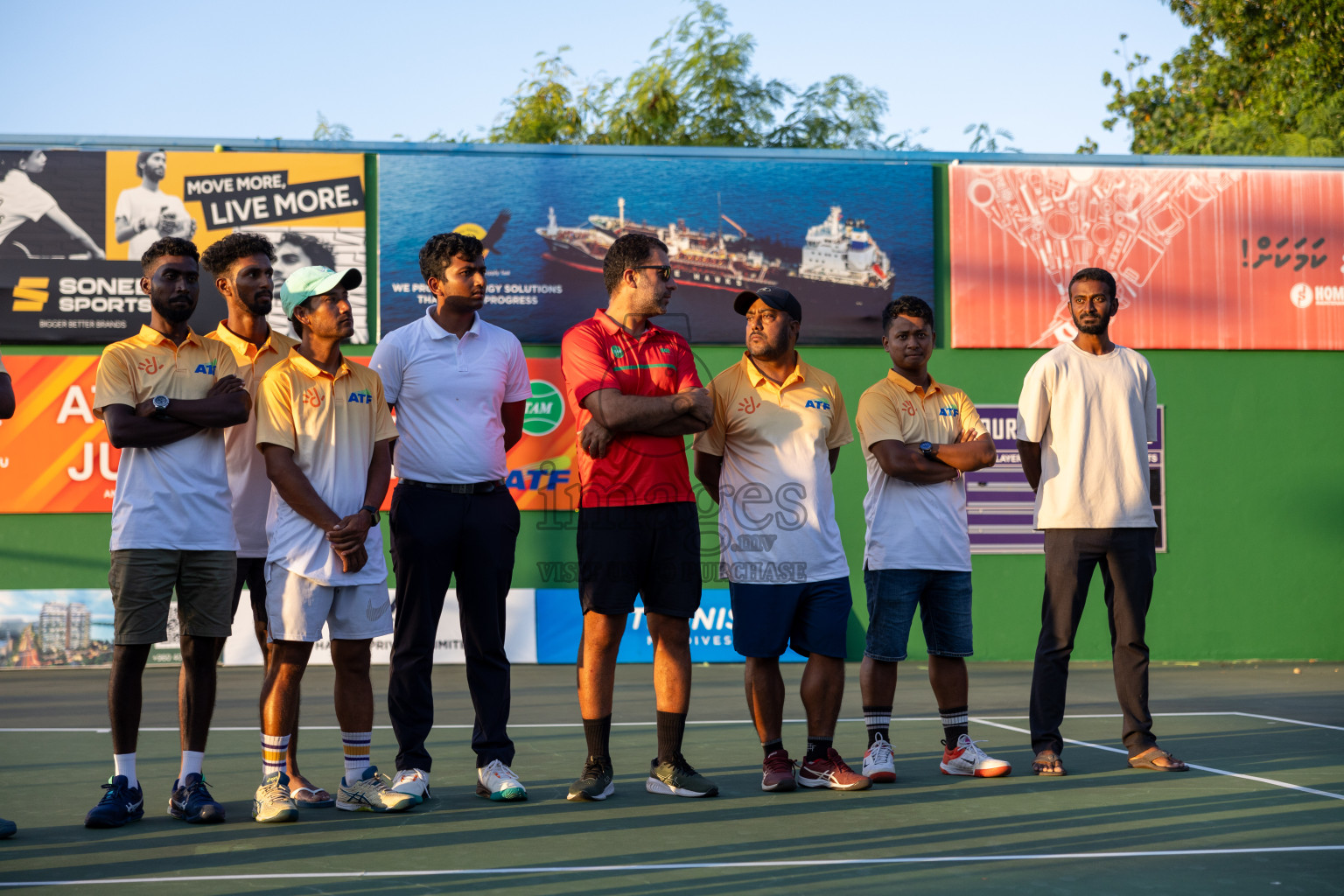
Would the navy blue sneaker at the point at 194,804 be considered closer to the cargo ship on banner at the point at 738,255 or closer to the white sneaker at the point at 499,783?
the white sneaker at the point at 499,783

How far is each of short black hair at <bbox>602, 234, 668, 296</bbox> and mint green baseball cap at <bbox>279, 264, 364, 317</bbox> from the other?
1.00m

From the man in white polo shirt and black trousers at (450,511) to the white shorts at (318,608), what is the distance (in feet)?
0.36

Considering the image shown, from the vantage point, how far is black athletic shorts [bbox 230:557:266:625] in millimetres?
4977

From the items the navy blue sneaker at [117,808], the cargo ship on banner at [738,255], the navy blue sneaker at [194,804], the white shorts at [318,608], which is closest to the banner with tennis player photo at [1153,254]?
the cargo ship on banner at [738,255]

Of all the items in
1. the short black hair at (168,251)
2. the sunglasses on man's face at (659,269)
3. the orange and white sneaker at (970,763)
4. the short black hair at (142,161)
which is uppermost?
the short black hair at (142,161)

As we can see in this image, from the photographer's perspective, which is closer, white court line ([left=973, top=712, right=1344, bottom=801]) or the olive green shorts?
the olive green shorts

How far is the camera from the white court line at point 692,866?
3.60 m

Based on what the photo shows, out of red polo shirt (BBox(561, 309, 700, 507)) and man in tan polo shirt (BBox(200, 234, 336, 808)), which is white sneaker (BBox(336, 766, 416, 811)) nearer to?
man in tan polo shirt (BBox(200, 234, 336, 808))

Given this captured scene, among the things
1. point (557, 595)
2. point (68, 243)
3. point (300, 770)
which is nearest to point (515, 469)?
point (557, 595)

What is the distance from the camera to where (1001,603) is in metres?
10.8

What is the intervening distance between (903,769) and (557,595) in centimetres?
535

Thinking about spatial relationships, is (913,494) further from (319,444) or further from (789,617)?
(319,444)

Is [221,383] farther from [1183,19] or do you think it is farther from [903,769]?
[1183,19]

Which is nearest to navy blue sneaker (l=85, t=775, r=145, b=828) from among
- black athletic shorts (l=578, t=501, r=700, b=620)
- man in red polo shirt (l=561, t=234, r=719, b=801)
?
man in red polo shirt (l=561, t=234, r=719, b=801)
